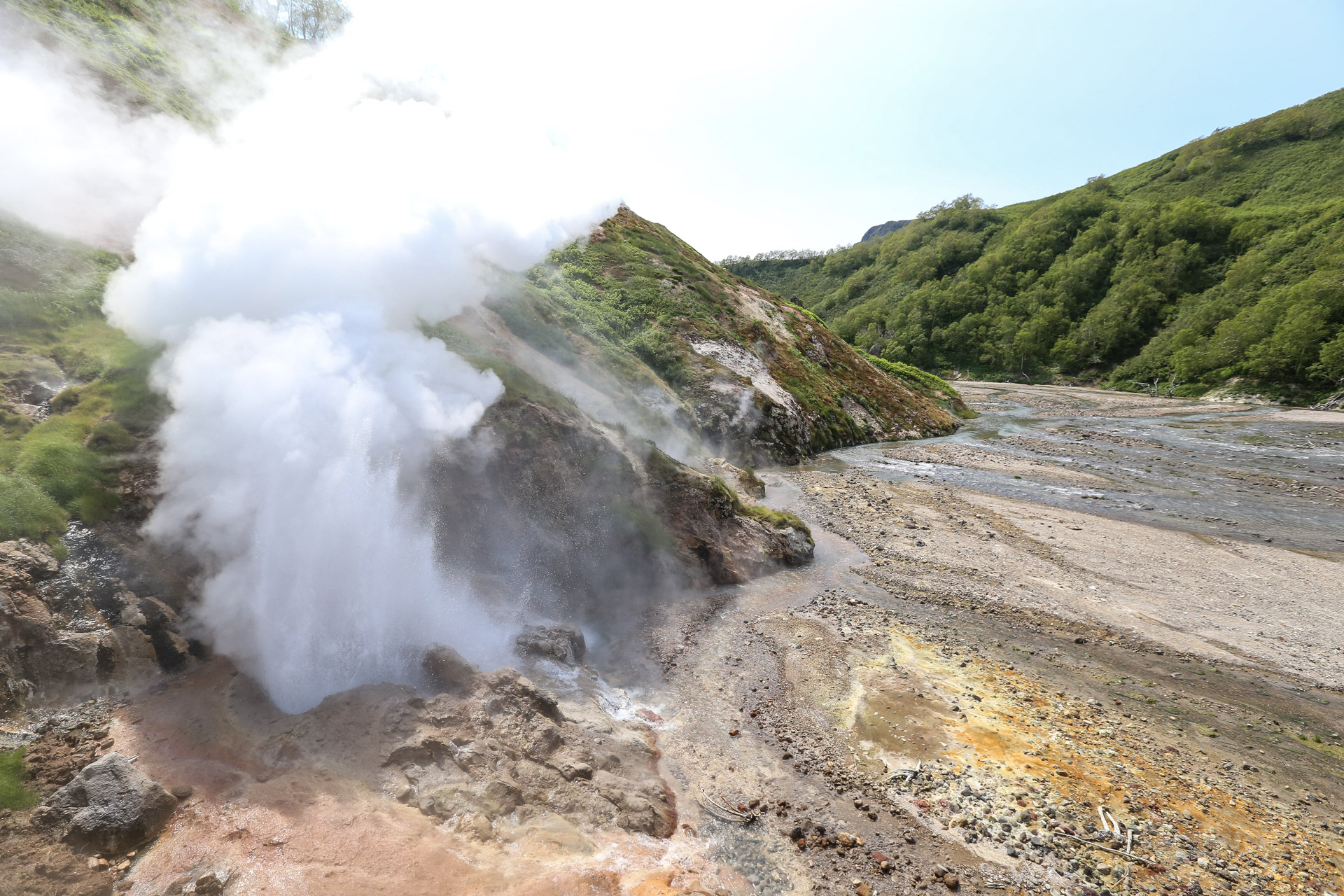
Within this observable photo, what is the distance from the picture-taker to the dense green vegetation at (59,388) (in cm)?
832

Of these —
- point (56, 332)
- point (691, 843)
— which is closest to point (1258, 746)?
point (691, 843)

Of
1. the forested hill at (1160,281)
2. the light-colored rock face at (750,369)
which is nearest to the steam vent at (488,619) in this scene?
the light-colored rock face at (750,369)

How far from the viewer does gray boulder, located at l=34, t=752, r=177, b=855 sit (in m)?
5.44

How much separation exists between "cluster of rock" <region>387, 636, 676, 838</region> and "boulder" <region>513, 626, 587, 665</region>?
1317mm

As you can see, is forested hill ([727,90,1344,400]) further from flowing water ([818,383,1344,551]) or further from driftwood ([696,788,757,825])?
driftwood ([696,788,757,825])

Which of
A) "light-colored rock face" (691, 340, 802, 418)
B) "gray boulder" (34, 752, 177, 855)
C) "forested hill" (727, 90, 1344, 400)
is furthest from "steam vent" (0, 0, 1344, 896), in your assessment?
"forested hill" (727, 90, 1344, 400)

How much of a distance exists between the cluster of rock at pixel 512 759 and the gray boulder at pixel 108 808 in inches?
87.1

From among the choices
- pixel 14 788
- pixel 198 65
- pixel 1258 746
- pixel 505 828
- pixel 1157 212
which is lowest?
pixel 1258 746

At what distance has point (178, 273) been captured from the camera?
1017 cm

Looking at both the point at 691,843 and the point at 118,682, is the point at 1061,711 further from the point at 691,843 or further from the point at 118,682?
the point at 118,682

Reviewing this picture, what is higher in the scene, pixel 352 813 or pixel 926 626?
pixel 352 813

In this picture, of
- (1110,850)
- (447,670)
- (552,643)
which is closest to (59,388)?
(447,670)

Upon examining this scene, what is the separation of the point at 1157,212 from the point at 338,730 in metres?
119

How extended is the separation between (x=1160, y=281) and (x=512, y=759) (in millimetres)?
103472
